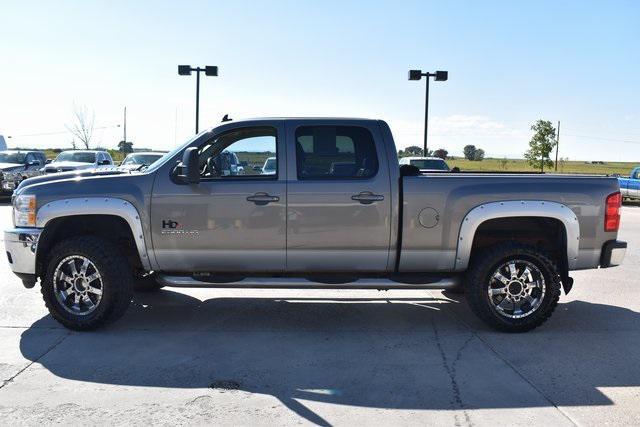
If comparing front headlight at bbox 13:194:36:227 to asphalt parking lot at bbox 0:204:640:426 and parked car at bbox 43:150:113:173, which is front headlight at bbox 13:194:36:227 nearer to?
asphalt parking lot at bbox 0:204:640:426

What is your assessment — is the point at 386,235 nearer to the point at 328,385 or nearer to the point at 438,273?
the point at 438,273

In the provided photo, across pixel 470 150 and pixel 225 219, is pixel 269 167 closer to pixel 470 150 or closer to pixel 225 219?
pixel 225 219

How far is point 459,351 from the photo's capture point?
491 centimetres

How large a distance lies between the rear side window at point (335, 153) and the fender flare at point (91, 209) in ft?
5.26

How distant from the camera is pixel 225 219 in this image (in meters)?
5.25

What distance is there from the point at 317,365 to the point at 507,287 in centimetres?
209

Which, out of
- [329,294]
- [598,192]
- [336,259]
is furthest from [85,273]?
[598,192]

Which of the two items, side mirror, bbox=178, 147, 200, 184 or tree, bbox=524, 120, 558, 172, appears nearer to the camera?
side mirror, bbox=178, 147, 200, 184

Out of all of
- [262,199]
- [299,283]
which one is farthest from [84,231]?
[299,283]

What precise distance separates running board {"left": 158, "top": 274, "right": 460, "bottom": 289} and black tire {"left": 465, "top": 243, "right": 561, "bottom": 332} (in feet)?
0.78

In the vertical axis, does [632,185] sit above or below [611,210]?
below

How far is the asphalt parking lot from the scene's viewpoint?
371cm

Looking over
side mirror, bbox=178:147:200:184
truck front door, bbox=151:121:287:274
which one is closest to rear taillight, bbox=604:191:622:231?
truck front door, bbox=151:121:287:274

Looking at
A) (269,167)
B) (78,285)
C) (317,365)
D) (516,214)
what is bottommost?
(317,365)
